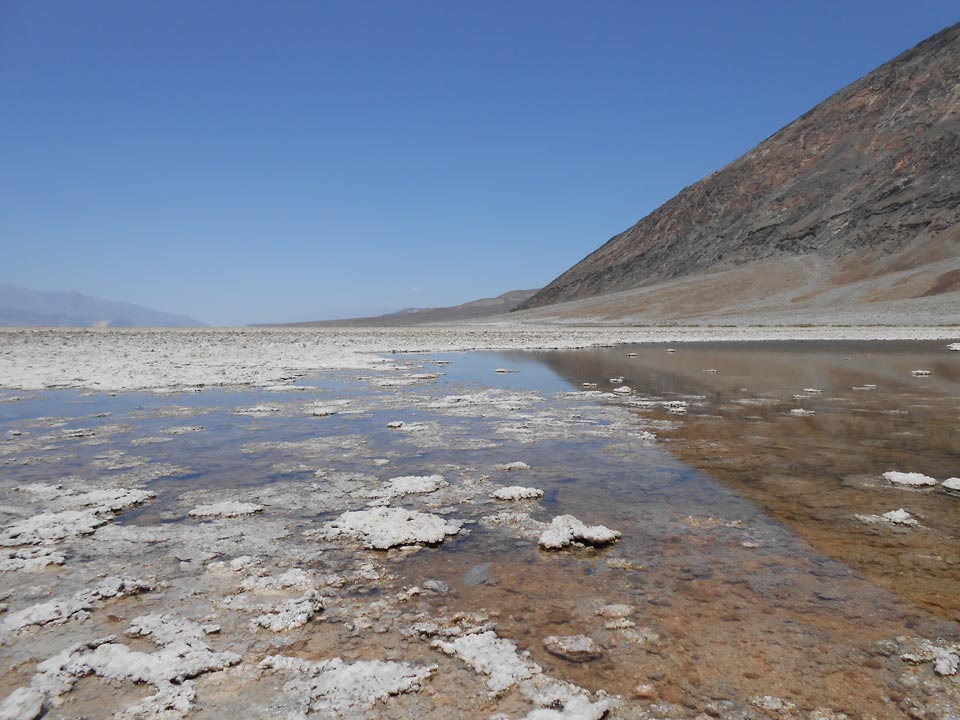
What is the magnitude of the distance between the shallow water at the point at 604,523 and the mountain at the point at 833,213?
166 ft

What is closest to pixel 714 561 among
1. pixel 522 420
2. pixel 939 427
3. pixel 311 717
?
pixel 311 717

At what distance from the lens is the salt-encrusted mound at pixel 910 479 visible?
15.6 feet

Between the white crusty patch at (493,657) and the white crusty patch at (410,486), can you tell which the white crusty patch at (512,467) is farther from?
the white crusty patch at (493,657)

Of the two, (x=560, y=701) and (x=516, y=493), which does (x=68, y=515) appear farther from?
(x=560, y=701)

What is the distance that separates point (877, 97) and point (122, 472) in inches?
3642

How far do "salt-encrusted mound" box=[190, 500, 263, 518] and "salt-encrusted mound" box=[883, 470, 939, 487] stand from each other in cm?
485

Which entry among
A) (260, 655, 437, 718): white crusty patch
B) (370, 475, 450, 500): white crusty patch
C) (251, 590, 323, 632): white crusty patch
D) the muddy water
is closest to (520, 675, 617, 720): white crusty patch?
(260, 655, 437, 718): white crusty patch

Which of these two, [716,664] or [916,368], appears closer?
[716,664]

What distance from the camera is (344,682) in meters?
2.35

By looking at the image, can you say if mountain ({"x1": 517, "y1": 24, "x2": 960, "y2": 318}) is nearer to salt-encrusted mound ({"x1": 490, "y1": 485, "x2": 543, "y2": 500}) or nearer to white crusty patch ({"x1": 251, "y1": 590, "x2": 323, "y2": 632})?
salt-encrusted mound ({"x1": 490, "y1": 485, "x2": 543, "y2": 500})

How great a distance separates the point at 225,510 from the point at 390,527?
1.28m

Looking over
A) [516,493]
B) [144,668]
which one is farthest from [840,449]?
[144,668]

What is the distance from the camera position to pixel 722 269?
7356 centimetres

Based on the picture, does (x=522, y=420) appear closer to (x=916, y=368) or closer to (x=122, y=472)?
(x=122, y=472)
